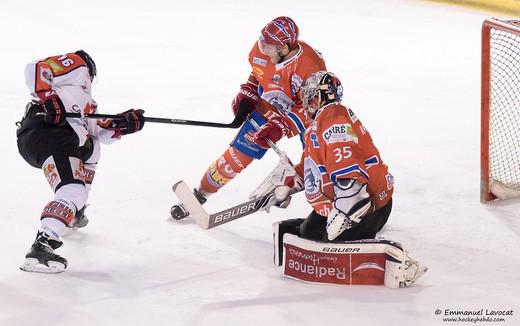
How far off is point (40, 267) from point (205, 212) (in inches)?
28.0

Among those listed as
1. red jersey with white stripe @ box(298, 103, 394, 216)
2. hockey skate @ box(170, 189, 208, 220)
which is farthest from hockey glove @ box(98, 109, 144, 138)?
red jersey with white stripe @ box(298, 103, 394, 216)

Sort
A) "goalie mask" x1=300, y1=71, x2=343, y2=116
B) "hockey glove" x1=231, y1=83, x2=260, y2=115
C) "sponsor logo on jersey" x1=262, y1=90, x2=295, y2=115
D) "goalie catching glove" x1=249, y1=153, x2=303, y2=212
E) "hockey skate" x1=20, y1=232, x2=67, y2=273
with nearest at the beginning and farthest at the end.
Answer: "goalie mask" x1=300, y1=71, x2=343, y2=116
"hockey skate" x1=20, y1=232, x2=67, y2=273
"goalie catching glove" x1=249, y1=153, x2=303, y2=212
"sponsor logo on jersey" x1=262, y1=90, x2=295, y2=115
"hockey glove" x1=231, y1=83, x2=260, y2=115

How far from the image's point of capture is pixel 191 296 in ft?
10.9

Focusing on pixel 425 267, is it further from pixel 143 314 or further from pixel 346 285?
pixel 143 314

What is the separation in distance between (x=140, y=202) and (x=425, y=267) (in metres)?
1.50

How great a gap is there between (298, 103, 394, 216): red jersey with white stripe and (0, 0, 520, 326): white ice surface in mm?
333

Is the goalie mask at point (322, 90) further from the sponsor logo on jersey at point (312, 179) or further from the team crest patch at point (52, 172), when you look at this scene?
the team crest patch at point (52, 172)

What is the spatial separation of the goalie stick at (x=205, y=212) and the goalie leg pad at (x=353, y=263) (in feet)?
1.59

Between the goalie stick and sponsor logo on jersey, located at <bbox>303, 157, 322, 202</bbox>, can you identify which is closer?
sponsor logo on jersey, located at <bbox>303, 157, 322, 202</bbox>

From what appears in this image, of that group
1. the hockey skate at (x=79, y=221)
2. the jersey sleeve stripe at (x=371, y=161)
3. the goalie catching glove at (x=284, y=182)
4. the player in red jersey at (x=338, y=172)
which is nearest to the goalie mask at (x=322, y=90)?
the player in red jersey at (x=338, y=172)

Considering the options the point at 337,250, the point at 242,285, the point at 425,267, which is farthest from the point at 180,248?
the point at 425,267

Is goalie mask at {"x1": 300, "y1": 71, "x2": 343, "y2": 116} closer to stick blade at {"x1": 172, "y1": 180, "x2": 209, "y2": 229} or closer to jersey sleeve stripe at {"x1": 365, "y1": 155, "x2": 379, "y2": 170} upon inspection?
jersey sleeve stripe at {"x1": 365, "y1": 155, "x2": 379, "y2": 170}

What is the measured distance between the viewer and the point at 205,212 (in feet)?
12.7

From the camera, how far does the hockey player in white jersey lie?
11.5ft
